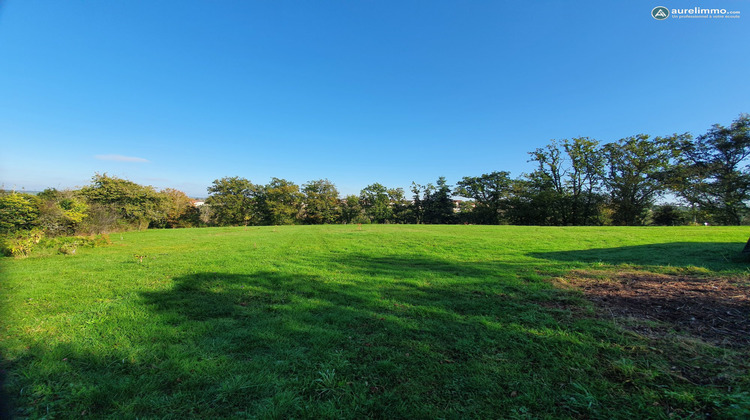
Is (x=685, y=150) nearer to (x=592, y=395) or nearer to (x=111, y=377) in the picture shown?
(x=592, y=395)

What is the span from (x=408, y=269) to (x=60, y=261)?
34.2 feet

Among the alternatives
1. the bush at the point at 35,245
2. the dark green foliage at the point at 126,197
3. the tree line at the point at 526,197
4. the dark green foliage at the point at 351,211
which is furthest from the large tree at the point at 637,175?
the dark green foliage at the point at 126,197

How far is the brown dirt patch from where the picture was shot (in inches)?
112

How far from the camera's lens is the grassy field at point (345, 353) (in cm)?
200

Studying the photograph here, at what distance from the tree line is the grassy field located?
18.3m

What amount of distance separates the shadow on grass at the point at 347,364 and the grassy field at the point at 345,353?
15 mm

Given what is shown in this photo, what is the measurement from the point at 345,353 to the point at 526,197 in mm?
44637

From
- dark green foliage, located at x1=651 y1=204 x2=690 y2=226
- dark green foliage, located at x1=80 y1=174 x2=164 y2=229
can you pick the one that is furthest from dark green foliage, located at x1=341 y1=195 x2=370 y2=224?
dark green foliage, located at x1=651 y1=204 x2=690 y2=226

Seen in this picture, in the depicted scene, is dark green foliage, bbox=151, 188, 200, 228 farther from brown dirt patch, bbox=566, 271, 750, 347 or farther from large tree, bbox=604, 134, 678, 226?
large tree, bbox=604, 134, 678, 226

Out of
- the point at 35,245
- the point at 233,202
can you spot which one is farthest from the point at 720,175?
the point at 233,202

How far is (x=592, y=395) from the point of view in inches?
79.3

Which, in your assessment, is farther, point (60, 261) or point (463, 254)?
point (463, 254)

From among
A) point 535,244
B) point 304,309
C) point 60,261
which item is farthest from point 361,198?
point 304,309

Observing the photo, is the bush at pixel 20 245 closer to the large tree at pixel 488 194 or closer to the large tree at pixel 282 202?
the large tree at pixel 282 202
